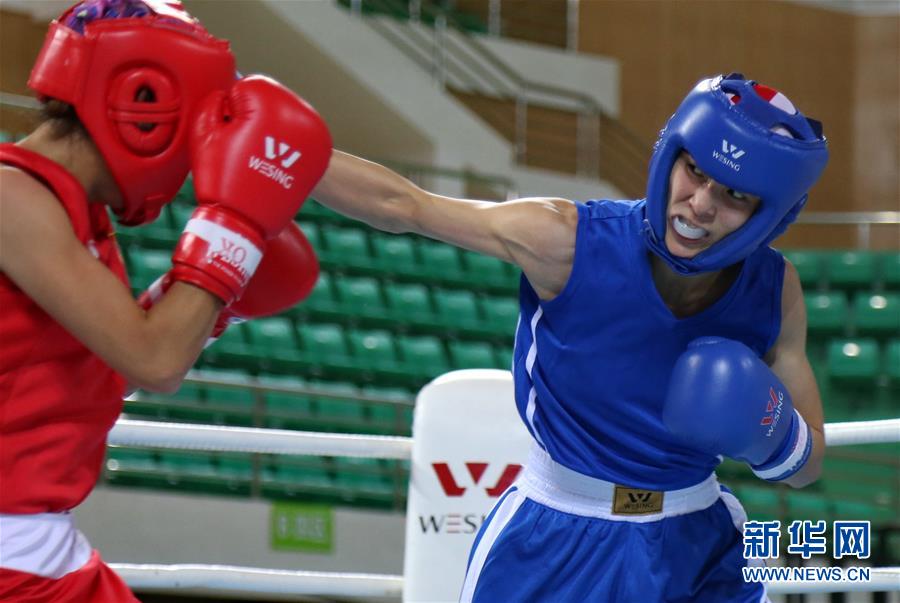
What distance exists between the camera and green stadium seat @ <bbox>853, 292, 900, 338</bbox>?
7.45 metres

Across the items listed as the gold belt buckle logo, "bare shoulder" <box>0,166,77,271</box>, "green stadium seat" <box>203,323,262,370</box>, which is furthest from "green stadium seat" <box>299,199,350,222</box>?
"bare shoulder" <box>0,166,77,271</box>

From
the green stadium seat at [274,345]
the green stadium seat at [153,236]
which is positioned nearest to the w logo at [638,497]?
the green stadium seat at [274,345]

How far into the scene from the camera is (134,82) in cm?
144

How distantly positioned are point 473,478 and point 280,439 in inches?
15.9

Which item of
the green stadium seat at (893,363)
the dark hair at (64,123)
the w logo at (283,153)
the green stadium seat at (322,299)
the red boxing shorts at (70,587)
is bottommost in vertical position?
the green stadium seat at (893,363)

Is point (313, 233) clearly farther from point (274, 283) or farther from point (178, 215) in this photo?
point (274, 283)

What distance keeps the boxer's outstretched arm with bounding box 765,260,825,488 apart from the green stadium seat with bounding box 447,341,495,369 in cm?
422

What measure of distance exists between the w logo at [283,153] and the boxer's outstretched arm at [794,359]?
87cm

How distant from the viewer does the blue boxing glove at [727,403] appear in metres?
1.72

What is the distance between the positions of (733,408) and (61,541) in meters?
0.91

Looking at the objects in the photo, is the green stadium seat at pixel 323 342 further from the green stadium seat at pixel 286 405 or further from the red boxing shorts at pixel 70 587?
the red boxing shorts at pixel 70 587

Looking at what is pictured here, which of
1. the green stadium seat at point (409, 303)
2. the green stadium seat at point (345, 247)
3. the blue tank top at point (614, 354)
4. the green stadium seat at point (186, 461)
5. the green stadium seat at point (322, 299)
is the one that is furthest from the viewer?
the green stadium seat at point (345, 247)

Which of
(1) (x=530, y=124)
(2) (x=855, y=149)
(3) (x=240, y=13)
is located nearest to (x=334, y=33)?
(3) (x=240, y=13)

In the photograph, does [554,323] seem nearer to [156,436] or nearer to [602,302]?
[602,302]
